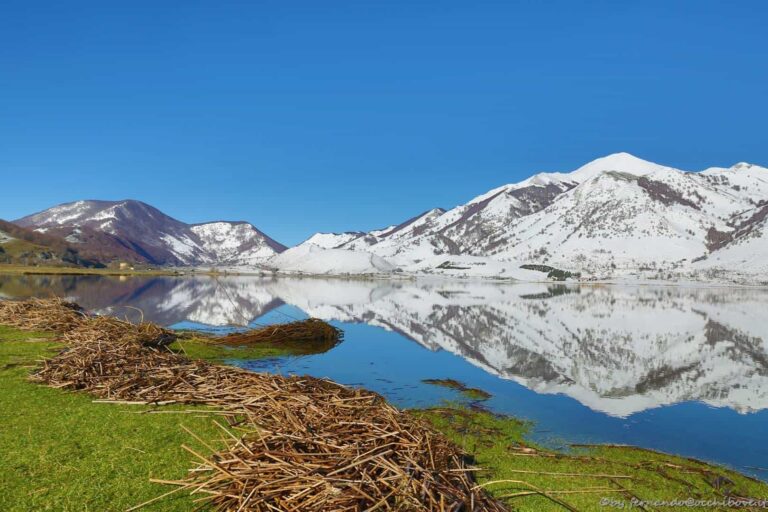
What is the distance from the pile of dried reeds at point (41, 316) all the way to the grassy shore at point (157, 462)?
8.00m

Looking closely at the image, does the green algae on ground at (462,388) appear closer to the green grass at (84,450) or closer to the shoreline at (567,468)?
the shoreline at (567,468)

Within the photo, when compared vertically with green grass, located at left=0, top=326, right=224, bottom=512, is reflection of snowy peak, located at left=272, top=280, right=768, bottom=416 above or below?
below

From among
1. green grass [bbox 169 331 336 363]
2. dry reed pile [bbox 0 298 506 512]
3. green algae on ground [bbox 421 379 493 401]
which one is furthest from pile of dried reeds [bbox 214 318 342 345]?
dry reed pile [bbox 0 298 506 512]

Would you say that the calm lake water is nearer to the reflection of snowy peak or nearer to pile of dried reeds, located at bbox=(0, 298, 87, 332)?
the reflection of snowy peak

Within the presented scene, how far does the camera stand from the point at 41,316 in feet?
69.4

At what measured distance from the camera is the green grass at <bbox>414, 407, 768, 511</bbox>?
7.86m

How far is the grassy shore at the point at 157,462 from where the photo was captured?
6.09 metres

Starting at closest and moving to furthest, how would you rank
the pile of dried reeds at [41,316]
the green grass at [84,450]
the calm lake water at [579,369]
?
Answer: the green grass at [84,450] → the calm lake water at [579,369] → the pile of dried reeds at [41,316]

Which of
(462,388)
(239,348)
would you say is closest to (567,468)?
(462,388)

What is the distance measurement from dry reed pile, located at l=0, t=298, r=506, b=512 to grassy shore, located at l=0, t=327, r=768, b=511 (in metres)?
0.47

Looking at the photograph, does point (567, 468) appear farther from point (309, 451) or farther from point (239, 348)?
point (239, 348)

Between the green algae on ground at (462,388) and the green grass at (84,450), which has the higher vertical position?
the green grass at (84,450)

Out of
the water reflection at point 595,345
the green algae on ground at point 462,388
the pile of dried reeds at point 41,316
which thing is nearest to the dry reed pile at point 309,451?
the green algae on ground at point 462,388

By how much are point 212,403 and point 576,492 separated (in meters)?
7.63
